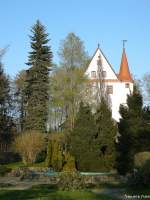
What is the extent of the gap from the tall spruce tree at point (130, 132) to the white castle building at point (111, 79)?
2894cm

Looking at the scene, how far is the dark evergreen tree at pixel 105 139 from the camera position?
31.9 m

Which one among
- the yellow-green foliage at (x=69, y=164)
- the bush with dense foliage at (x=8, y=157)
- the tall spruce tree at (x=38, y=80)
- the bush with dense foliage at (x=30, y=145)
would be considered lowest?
the yellow-green foliage at (x=69, y=164)

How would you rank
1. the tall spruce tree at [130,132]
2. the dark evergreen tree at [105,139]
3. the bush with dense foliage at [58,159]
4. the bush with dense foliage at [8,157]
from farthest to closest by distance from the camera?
the bush with dense foliage at [8,157]
the bush with dense foliage at [58,159]
the dark evergreen tree at [105,139]
the tall spruce tree at [130,132]

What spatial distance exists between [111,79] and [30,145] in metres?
27.2

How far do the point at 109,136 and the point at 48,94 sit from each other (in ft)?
57.0

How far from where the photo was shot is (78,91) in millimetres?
47906

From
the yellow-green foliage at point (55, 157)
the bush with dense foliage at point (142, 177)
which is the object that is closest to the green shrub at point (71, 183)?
the bush with dense foliage at point (142, 177)

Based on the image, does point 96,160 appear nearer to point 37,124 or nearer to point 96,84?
point 37,124

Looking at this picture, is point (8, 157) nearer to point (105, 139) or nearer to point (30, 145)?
point (30, 145)

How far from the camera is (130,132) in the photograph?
28375 millimetres

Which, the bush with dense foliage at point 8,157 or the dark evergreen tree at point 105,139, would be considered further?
the bush with dense foliage at point 8,157

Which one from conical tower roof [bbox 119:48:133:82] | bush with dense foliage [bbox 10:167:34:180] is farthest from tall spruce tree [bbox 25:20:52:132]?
conical tower roof [bbox 119:48:133:82]

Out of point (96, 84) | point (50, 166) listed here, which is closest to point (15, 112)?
point (96, 84)

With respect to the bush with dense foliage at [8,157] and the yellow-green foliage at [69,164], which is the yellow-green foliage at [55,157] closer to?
the yellow-green foliage at [69,164]
